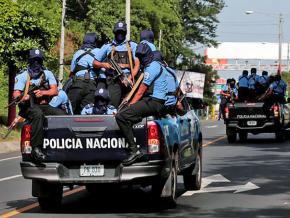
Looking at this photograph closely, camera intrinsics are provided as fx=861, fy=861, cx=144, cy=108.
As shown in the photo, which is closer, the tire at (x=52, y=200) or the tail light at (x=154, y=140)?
the tail light at (x=154, y=140)

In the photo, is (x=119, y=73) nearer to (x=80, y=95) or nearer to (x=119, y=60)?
(x=119, y=60)

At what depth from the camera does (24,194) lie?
13.6m

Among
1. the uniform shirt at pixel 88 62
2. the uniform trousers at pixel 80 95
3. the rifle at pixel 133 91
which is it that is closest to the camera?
the rifle at pixel 133 91

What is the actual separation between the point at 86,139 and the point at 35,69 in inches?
65.4

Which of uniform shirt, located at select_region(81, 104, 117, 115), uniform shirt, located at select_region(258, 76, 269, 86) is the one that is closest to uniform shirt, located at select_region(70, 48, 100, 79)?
uniform shirt, located at select_region(81, 104, 117, 115)

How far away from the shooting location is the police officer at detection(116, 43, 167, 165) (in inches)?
427

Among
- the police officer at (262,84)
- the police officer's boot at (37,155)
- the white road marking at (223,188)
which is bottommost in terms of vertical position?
the white road marking at (223,188)

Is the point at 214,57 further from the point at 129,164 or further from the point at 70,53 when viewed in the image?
the point at 129,164

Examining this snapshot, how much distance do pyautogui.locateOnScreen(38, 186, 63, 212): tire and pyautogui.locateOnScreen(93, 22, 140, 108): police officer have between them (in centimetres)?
154

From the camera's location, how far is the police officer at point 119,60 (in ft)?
41.0

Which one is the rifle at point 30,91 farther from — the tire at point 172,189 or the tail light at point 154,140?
the tire at point 172,189

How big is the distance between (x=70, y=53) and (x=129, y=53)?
32712 mm

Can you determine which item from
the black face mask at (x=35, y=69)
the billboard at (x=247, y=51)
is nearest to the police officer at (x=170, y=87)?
the black face mask at (x=35, y=69)

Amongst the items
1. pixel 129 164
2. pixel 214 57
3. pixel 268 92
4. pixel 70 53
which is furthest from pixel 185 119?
pixel 214 57
